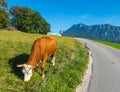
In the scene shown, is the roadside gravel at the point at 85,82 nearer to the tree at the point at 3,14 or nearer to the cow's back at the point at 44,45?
the cow's back at the point at 44,45

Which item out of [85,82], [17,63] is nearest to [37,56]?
[85,82]

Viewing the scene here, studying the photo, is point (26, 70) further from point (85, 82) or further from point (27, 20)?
point (27, 20)

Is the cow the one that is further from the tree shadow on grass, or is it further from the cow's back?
the tree shadow on grass

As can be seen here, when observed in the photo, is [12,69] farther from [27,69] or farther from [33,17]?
[33,17]

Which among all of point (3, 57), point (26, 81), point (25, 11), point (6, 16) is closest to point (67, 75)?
point (26, 81)

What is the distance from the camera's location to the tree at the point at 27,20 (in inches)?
4144

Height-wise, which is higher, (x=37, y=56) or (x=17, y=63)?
(x=37, y=56)

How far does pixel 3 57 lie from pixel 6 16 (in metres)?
58.0

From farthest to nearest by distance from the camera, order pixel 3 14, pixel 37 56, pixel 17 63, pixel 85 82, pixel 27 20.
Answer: pixel 27 20 < pixel 3 14 < pixel 17 63 < pixel 85 82 < pixel 37 56

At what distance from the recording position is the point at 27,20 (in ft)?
351

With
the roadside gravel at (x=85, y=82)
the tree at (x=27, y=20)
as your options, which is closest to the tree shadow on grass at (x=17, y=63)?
the roadside gravel at (x=85, y=82)

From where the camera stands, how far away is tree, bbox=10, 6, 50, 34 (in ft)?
345

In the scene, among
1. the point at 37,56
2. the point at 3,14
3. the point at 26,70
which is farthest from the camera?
the point at 3,14

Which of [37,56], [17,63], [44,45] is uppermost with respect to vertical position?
[44,45]
